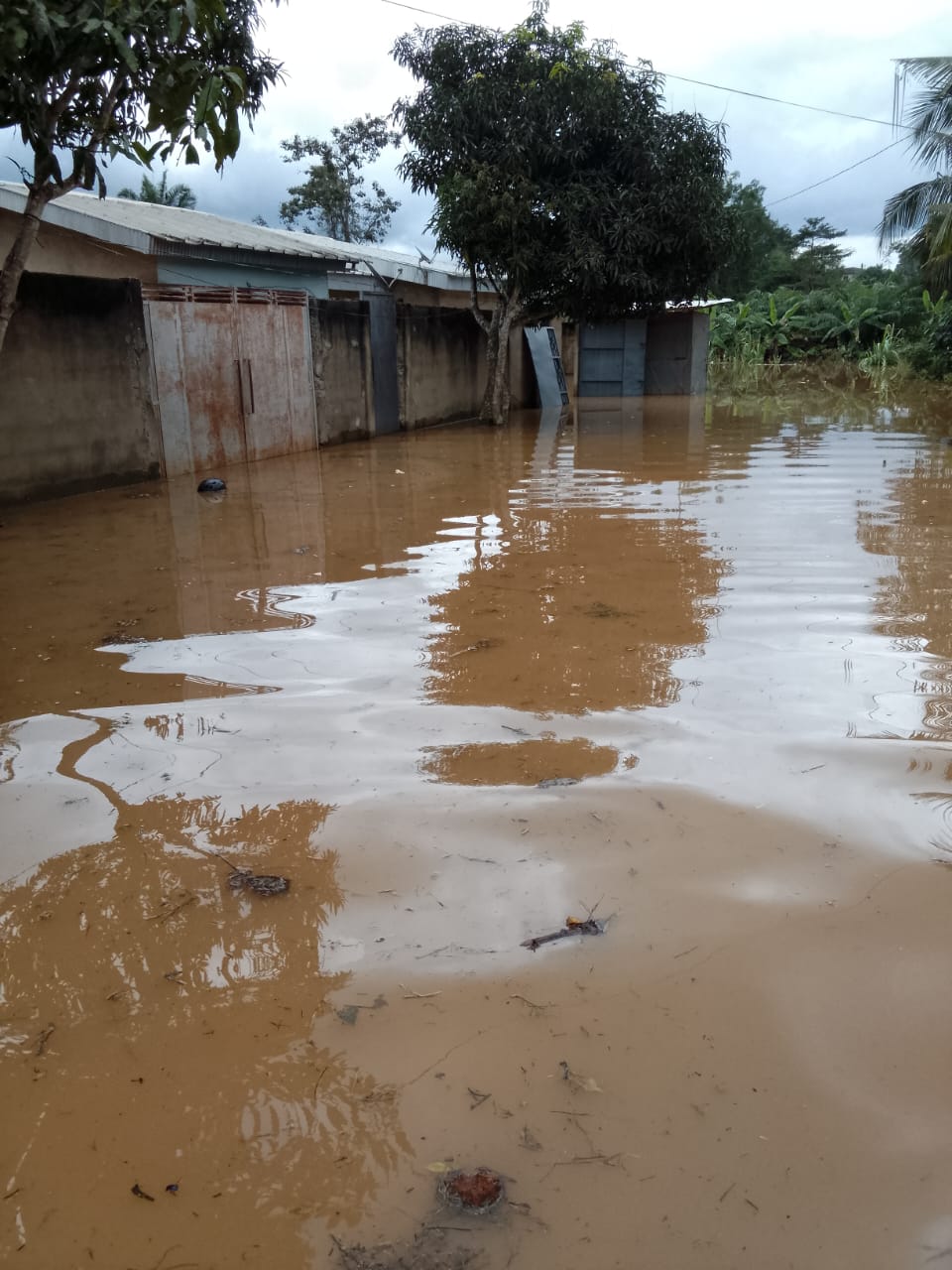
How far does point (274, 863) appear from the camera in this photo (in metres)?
2.76

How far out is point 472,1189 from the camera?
5.64ft

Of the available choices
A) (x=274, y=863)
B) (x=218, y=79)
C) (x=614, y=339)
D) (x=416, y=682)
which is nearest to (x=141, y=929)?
(x=274, y=863)

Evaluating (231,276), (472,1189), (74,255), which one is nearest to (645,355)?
(231,276)

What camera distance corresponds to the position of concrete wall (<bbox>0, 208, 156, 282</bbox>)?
1113cm

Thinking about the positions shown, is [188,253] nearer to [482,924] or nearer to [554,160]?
[554,160]

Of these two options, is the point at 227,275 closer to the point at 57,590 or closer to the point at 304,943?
the point at 57,590

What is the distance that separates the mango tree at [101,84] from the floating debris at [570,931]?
14.6ft

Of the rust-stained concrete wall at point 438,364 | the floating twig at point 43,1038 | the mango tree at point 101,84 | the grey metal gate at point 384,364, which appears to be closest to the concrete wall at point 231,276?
the grey metal gate at point 384,364

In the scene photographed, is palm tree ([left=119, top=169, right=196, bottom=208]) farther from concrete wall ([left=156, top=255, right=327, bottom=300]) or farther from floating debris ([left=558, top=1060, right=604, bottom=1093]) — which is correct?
floating debris ([left=558, top=1060, right=604, bottom=1093])

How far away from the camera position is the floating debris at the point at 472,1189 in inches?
66.6

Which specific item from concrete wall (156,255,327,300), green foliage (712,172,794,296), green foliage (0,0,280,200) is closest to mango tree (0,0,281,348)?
green foliage (0,0,280,200)

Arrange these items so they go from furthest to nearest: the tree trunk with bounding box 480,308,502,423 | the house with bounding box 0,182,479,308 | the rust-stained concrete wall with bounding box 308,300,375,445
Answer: the tree trunk with bounding box 480,308,502,423 → the rust-stained concrete wall with bounding box 308,300,375,445 → the house with bounding box 0,182,479,308

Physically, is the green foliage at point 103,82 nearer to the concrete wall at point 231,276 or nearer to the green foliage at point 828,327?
the concrete wall at point 231,276

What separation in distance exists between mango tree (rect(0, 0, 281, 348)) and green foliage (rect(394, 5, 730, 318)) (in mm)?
8362
